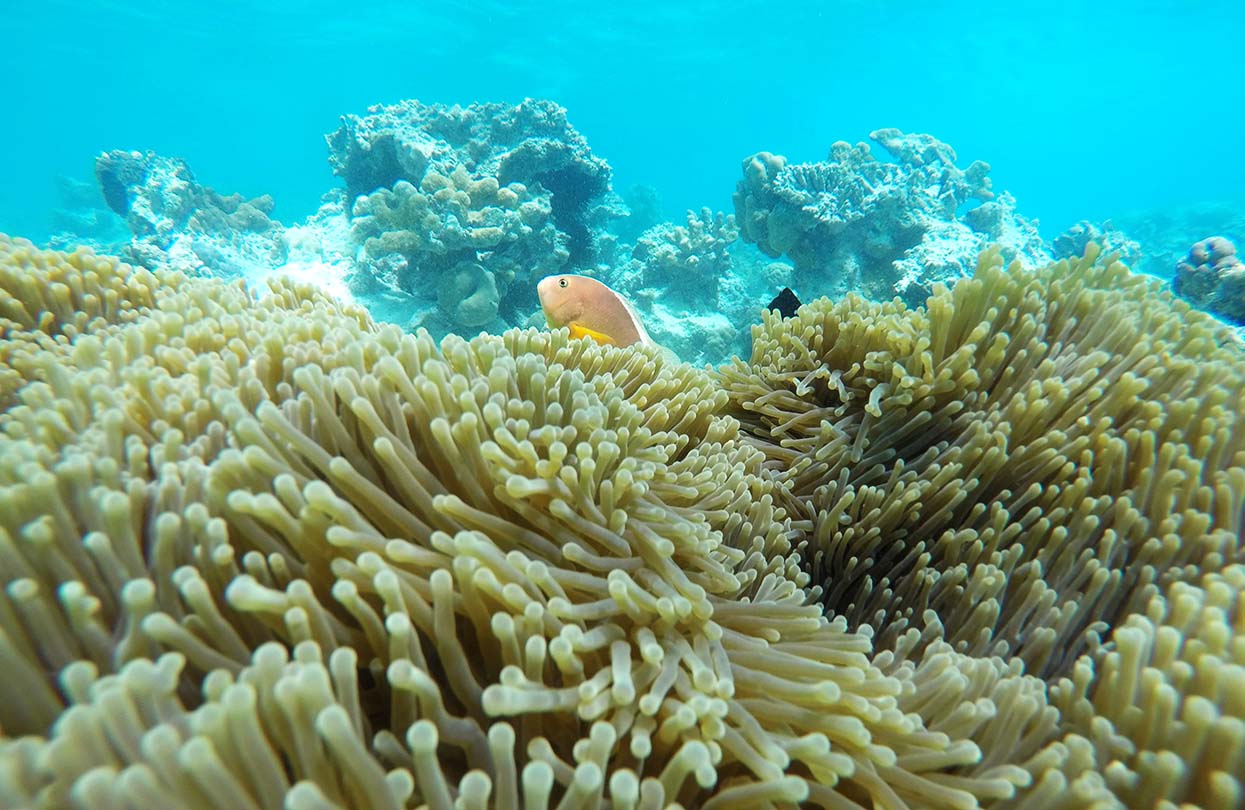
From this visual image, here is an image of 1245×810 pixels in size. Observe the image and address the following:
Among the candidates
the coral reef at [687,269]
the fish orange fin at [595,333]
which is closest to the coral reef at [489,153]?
the coral reef at [687,269]

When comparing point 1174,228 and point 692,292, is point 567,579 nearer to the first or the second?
point 692,292

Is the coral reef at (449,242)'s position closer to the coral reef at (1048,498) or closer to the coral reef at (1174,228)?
the coral reef at (1048,498)

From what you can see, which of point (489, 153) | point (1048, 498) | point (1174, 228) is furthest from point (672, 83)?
point (1048, 498)

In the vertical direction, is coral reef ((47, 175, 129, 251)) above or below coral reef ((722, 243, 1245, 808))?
above

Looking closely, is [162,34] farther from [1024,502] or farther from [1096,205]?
[1096,205]

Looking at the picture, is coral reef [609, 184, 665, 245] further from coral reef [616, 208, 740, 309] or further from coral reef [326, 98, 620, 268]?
coral reef [616, 208, 740, 309]

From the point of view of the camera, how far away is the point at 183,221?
43.2 ft

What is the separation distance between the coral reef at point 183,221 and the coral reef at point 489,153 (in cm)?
233

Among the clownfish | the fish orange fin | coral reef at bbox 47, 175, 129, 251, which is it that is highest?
coral reef at bbox 47, 175, 129, 251

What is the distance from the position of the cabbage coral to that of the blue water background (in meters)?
32.9

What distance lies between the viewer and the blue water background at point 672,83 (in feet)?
139

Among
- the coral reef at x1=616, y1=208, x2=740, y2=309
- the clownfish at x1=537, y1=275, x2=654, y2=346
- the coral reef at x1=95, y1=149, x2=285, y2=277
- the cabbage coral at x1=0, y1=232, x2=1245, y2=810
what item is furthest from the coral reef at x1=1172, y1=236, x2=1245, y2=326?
the coral reef at x1=95, y1=149, x2=285, y2=277

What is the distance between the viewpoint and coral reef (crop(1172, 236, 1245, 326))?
6.48 m

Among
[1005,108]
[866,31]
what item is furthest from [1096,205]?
[866,31]
